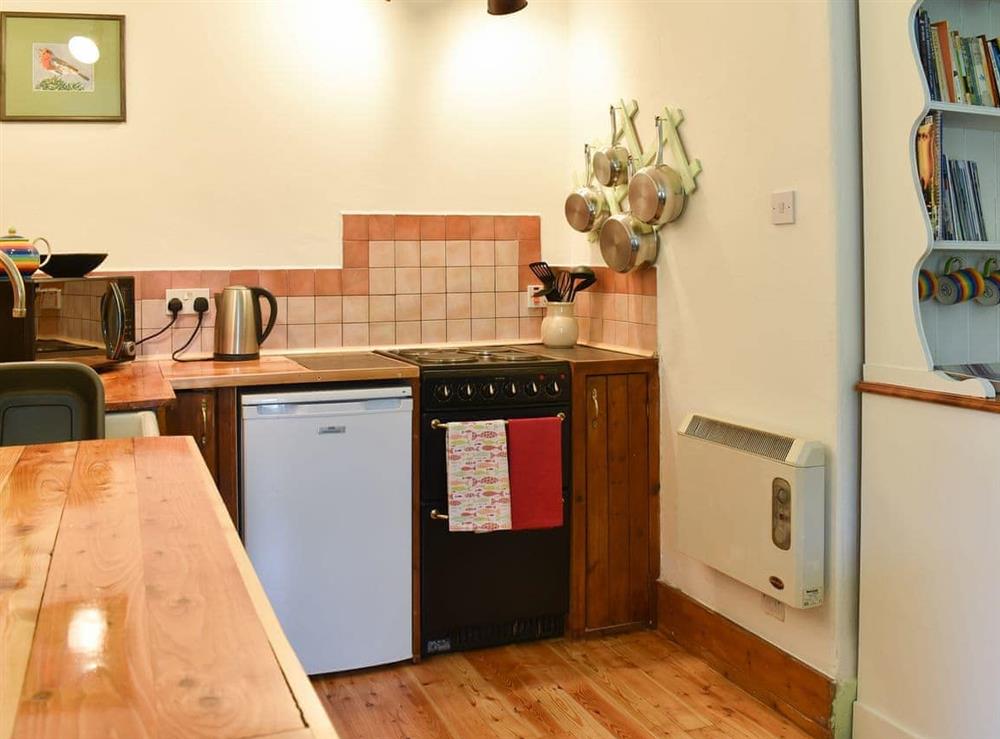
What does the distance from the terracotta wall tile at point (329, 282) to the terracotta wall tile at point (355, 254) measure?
49 mm

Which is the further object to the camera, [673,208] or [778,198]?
[673,208]

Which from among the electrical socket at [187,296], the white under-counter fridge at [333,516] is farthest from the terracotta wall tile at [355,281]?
the white under-counter fridge at [333,516]

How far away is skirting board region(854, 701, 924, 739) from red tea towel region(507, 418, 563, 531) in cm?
108

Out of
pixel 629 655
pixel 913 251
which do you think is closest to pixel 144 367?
pixel 629 655

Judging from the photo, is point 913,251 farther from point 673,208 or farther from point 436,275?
point 436,275

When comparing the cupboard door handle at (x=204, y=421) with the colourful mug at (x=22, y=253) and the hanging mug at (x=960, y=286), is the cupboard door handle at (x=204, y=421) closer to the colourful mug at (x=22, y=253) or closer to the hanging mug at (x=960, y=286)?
the colourful mug at (x=22, y=253)

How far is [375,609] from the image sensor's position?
3.21 m

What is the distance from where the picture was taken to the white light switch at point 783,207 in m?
2.76

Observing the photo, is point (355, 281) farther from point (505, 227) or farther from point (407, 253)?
point (505, 227)

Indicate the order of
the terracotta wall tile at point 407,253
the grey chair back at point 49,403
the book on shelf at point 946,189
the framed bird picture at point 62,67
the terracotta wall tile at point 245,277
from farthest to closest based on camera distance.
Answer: the terracotta wall tile at point 407,253, the terracotta wall tile at point 245,277, the framed bird picture at point 62,67, the book on shelf at point 946,189, the grey chair back at point 49,403

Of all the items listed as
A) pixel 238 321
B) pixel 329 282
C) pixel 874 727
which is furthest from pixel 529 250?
pixel 874 727

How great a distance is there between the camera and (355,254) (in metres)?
3.79

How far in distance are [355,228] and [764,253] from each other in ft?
5.14

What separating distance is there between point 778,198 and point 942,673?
4.17 feet
